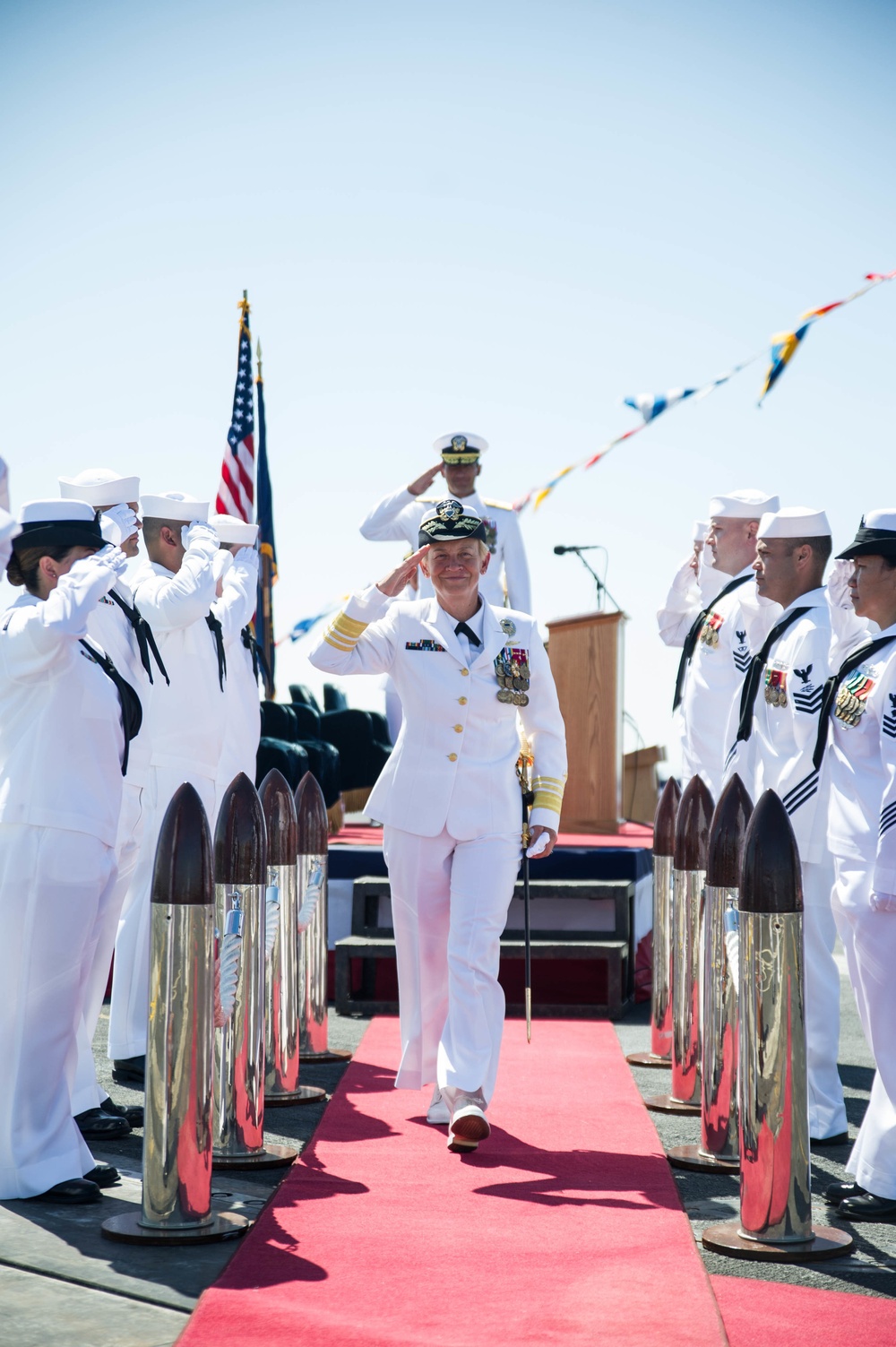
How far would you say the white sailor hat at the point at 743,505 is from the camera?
7410 millimetres

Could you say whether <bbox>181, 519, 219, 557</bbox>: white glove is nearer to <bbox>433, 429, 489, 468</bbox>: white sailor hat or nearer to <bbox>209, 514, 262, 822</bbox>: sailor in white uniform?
<bbox>209, 514, 262, 822</bbox>: sailor in white uniform

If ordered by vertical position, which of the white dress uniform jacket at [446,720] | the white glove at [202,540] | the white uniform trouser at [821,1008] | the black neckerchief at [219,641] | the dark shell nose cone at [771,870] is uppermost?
the white glove at [202,540]

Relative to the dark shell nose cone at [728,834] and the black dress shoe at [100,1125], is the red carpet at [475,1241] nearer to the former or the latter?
the black dress shoe at [100,1125]

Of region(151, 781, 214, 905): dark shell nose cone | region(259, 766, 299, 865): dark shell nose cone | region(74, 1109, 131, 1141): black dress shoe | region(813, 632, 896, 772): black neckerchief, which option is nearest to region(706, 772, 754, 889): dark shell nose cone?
region(813, 632, 896, 772): black neckerchief

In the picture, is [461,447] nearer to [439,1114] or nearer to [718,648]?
[718,648]

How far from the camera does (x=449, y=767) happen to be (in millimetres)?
5590

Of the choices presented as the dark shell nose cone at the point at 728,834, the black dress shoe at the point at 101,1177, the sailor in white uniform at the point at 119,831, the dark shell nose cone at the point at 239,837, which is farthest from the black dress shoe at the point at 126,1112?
the dark shell nose cone at the point at 728,834

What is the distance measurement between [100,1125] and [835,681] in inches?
114

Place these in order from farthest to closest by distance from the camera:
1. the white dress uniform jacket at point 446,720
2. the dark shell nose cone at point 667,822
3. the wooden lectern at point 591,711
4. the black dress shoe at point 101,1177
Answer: the wooden lectern at point 591,711 < the dark shell nose cone at point 667,822 < the white dress uniform jacket at point 446,720 < the black dress shoe at point 101,1177

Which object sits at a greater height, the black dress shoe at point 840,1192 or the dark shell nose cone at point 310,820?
the dark shell nose cone at point 310,820

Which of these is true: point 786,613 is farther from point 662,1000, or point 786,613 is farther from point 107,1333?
point 107,1333

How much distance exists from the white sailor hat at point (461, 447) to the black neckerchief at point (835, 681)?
431 centimetres

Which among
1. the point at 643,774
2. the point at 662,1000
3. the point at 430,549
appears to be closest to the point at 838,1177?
Result: the point at 662,1000

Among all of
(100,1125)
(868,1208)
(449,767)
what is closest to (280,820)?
(449,767)
